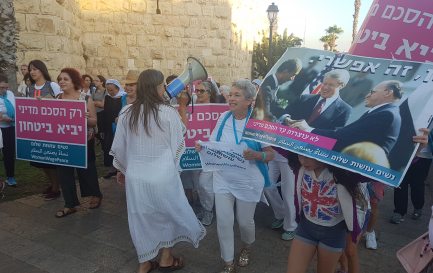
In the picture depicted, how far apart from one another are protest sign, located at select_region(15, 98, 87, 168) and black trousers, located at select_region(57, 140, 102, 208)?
6.7 inches

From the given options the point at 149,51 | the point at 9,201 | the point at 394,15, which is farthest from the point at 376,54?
the point at 149,51

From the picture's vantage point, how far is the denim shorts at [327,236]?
235 cm

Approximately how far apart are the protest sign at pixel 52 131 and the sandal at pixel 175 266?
6.11ft

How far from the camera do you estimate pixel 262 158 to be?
305cm

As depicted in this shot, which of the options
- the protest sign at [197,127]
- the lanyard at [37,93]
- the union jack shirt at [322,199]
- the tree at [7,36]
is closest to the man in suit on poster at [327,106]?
the union jack shirt at [322,199]

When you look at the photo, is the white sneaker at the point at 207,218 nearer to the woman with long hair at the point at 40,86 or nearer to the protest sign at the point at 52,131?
the protest sign at the point at 52,131

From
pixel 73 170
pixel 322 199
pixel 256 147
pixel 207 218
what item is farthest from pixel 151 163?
pixel 73 170

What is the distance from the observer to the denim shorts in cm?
235

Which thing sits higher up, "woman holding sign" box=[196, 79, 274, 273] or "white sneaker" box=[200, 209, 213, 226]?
"woman holding sign" box=[196, 79, 274, 273]

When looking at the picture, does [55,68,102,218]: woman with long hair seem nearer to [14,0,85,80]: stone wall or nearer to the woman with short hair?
the woman with short hair

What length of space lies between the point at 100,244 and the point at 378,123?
3163mm

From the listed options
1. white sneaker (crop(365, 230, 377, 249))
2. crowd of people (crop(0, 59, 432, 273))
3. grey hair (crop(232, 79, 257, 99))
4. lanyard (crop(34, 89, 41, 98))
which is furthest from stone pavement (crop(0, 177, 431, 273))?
grey hair (crop(232, 79, 257, 99))

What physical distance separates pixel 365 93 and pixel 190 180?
3305mm

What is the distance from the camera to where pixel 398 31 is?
2725mm
